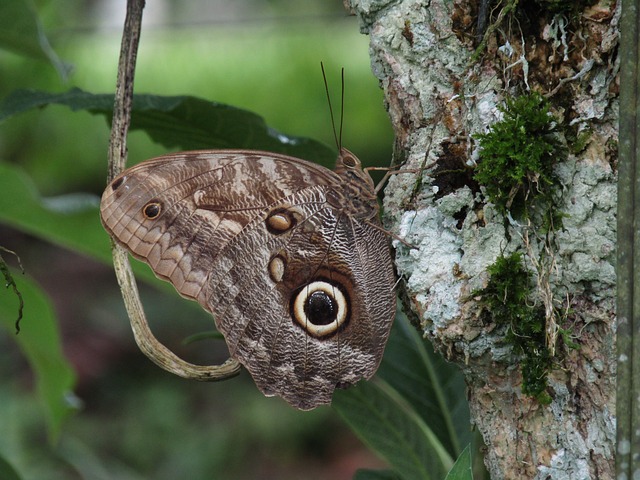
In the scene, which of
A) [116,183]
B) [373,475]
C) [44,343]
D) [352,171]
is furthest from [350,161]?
[44,343]

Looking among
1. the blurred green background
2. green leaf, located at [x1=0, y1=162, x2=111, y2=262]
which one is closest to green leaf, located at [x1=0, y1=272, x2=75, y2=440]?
green leaf, located at [x1=0, y1=162, x2=111, y2=262]

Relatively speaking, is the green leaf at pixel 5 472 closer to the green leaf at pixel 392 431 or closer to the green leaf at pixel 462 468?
the green leaf at pixel 392 431

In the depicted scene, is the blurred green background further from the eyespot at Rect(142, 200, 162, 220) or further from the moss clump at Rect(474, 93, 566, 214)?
the moss clump at Rect(474, 93, 566, 214)

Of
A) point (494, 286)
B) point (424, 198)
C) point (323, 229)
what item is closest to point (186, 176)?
point (323, 229)

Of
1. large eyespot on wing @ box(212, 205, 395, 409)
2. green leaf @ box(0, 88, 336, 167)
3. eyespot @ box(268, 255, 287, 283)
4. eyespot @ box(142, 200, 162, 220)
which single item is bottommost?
large eyespot on wing @ box(212, 205, 395, 409)

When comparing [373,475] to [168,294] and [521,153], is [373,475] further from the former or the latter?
[168,294]

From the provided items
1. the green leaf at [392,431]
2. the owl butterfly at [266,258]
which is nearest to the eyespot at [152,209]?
the owl butterfly at [266,258]

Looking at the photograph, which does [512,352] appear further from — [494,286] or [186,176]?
[186,176]
